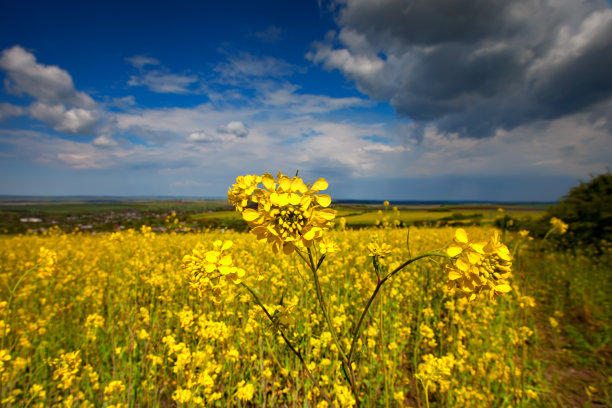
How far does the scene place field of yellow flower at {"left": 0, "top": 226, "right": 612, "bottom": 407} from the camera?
2.48 meters

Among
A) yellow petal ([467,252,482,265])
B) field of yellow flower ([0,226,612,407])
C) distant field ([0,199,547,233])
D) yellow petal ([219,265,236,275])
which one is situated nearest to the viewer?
yellow petal ([467,252,482,265])

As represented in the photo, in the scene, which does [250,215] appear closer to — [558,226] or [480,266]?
[480,266]

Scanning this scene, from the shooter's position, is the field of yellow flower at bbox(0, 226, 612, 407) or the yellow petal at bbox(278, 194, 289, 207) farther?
the field of yellow flower at bbox(0, 226, 612, 407)

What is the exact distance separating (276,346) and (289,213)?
2682 mm

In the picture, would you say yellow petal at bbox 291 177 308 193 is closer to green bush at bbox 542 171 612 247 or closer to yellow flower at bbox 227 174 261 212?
yellow flower at bbox 227 174 261 212

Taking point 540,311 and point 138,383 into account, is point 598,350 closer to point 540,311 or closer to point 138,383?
point 540,311

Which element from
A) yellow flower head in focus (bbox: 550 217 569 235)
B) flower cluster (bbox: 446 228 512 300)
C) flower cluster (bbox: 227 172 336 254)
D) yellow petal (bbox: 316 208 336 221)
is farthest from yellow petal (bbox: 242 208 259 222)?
yellow flower head in focus (bbox: 550 217 569 235)

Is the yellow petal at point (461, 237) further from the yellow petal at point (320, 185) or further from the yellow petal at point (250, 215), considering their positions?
the yellow petal at point (250, 215)

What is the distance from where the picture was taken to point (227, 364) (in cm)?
300

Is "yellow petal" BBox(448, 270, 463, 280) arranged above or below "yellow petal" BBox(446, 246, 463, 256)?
below

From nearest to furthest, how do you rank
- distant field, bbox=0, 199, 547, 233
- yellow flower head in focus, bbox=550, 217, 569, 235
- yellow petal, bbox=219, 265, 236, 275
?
1. yellow petal, bbox=219, 265, 236, 275
2. yellow flower head in focus, bbox=550, 217, 569, 235
3. distant field, bbox=0, 199, 547, 233

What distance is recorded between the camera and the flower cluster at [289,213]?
3.67ft

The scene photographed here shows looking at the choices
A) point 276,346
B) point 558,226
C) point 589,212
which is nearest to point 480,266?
point 276,346

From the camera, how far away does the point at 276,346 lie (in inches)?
126
